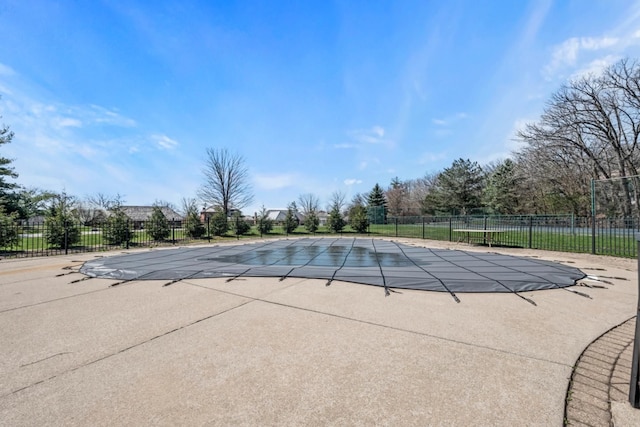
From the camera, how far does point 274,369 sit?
2068 millimetres

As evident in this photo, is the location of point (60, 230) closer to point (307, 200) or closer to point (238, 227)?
point (238, 227)

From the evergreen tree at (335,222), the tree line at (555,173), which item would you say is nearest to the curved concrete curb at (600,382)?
the tree line at (555,173)

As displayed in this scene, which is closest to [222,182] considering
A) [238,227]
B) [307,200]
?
[238,227]

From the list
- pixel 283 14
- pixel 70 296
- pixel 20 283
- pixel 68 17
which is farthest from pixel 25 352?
pixel 283 14

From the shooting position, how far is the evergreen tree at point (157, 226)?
1438 cm

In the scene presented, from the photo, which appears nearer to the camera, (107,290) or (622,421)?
(622,421)

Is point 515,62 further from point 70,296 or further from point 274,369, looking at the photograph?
point 70,296

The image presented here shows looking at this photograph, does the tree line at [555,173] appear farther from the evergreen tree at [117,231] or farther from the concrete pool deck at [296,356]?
the concrete pool deck at [296,356]

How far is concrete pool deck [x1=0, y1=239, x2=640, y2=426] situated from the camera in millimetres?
1596

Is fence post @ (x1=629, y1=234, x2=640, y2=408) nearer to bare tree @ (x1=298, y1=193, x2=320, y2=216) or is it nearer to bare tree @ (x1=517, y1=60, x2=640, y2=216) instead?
bare tree @ (x1=517, y1=60, x2=640, y2=216)

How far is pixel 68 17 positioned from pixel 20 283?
6.27 m

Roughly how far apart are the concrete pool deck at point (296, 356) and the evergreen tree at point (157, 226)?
1110 centimetres

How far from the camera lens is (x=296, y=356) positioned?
7.44 feet

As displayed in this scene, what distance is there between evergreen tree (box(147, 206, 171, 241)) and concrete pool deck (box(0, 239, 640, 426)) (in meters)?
11.1
